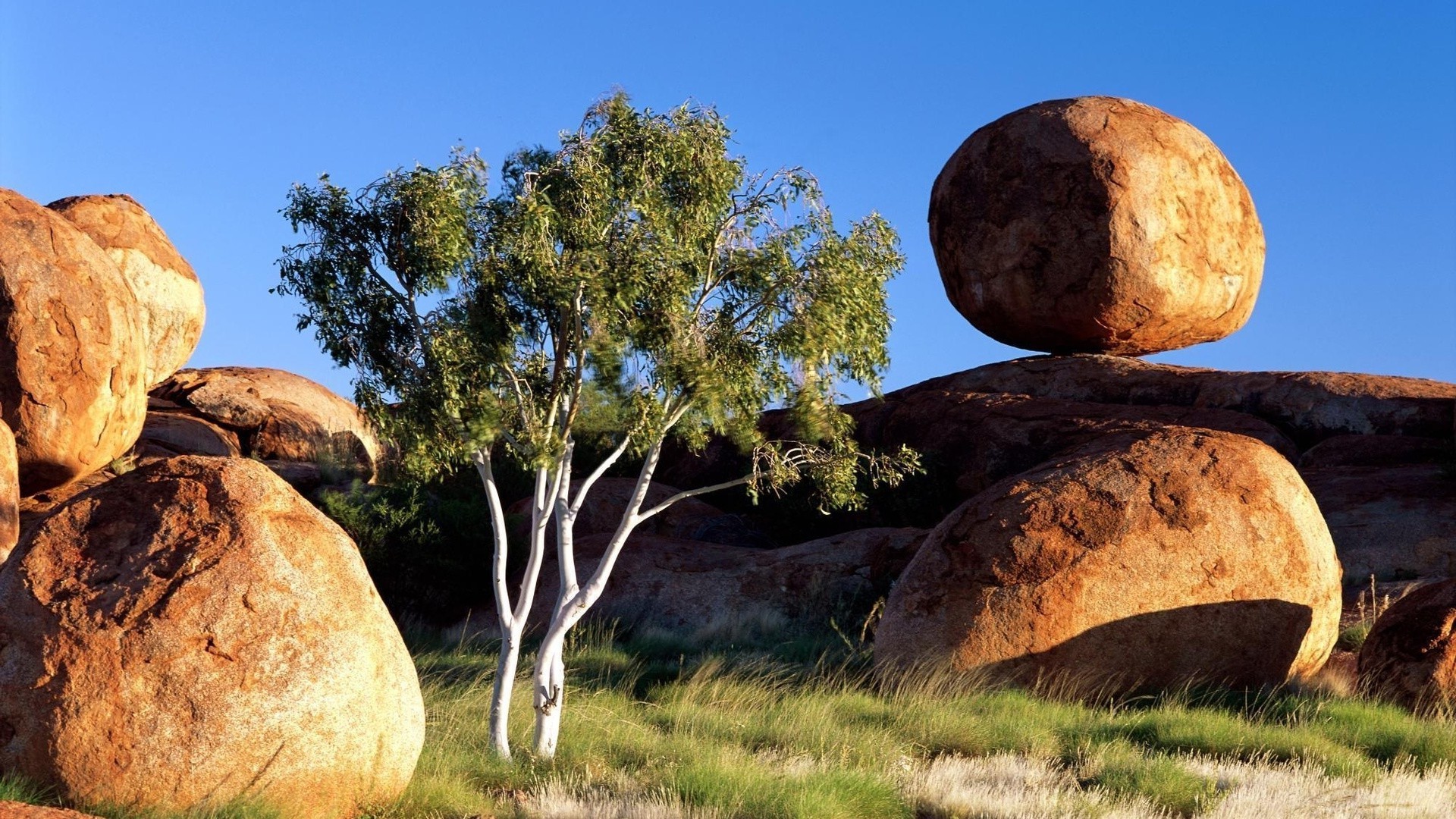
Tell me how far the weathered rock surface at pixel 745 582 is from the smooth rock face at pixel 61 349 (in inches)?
221

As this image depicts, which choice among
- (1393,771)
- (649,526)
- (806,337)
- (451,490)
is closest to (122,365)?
(451,490)

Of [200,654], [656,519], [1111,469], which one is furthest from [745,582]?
[200,654]

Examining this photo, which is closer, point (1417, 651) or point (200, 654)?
point (200, 654)

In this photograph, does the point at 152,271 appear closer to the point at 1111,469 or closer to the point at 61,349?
the point at 61,349

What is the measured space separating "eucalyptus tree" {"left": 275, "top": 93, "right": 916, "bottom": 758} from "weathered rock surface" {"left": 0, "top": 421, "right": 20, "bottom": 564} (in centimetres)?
493

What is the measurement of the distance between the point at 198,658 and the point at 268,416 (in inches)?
777

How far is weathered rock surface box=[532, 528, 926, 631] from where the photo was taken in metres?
16.2

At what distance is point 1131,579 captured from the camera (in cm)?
1154

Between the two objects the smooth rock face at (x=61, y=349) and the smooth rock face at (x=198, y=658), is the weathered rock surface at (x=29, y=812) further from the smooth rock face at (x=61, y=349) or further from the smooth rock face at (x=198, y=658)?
the smooth rock face at (x=61, y=349)

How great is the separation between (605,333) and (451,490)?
13.1 m

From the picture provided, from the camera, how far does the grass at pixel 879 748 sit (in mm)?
Answer: 7988

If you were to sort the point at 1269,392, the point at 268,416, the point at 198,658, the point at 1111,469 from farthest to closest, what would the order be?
1. the point at 268,416
2. the point at 1269,392
3. the point at 1111,469
4. the point at 198,658

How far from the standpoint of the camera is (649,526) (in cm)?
2119

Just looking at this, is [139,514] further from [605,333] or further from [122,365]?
[122,365]
